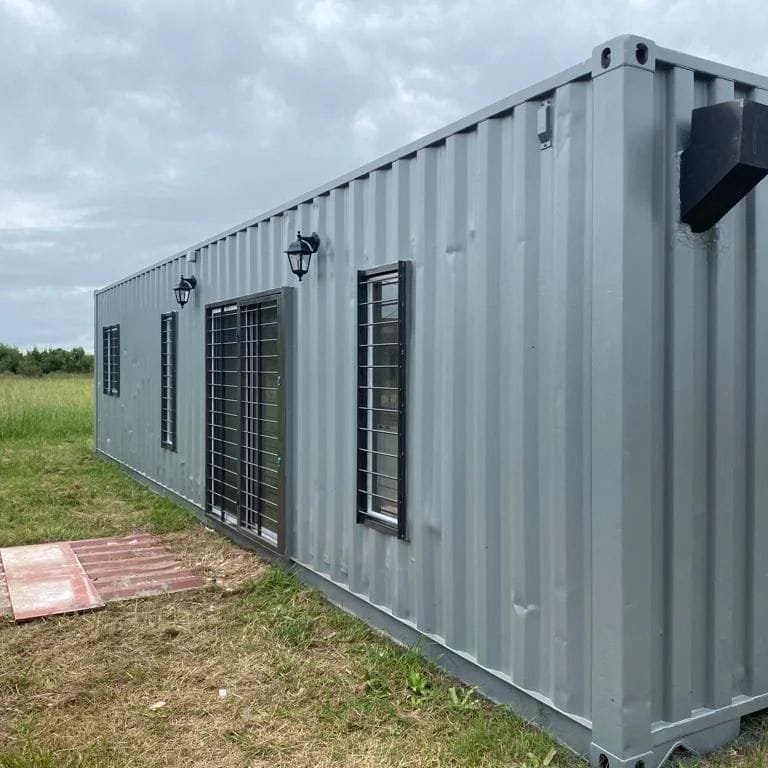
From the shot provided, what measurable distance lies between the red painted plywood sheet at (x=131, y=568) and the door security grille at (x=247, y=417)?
603mm

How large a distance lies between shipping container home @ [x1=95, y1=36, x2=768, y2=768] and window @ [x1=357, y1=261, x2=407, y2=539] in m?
0.02

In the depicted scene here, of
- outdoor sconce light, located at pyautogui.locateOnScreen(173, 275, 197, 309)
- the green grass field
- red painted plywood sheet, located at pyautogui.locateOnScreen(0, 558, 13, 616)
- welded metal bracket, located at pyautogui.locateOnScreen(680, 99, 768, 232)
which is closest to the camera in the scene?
welded metal bracket, located at pyautogui.locateOnScreen(680, 99, 768, 232)

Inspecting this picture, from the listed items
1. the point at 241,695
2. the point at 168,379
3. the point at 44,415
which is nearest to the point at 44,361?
the point at 44,415

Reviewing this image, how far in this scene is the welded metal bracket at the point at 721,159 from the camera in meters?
2.57

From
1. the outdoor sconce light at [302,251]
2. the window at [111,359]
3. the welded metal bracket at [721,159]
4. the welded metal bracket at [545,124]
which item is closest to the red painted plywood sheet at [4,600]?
the outdoor sconce light at [302,251]

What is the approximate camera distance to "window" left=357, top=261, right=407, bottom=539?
3.86m

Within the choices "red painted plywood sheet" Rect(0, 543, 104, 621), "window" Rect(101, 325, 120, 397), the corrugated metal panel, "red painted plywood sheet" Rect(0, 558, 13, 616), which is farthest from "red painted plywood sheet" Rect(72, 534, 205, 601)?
"window" Rect(101, 325, 120, 397)

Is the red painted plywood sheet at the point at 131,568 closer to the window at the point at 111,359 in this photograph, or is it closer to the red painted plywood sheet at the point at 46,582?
the red painted plywood sheet at the point at 46,582

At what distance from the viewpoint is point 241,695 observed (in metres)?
3.39

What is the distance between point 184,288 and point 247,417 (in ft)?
6.10

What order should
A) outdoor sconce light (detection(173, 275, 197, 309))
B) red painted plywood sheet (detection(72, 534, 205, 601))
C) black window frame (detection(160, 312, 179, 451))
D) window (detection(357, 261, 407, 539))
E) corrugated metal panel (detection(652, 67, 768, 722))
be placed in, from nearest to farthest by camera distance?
corrugated metal panel (detection(652, 67, 768, 722))
window (detection(357, 261, 407, 539))
red painted plywood sheet (detection(72, 534, 205, 601))
outdoor sconce light (detection(173, 275, 197, 309))
black window frame (detection(160, 312, 179, 451))

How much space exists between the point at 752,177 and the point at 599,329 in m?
0.73

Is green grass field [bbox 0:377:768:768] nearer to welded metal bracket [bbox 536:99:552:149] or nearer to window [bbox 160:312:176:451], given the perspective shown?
welded metal bracket [bbox 536:99:552:149]

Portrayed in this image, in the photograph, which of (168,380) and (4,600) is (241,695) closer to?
(4,600)
